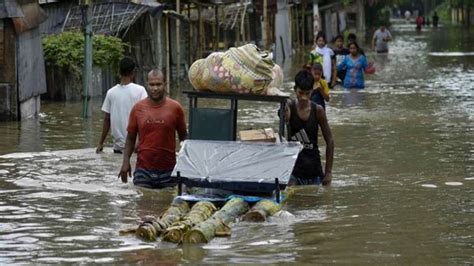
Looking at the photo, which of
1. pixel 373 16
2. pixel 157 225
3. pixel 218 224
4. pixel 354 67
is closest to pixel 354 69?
pixel 354 67

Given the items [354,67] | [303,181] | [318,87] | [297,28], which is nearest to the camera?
[303,181]

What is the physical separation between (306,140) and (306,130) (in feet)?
0.33

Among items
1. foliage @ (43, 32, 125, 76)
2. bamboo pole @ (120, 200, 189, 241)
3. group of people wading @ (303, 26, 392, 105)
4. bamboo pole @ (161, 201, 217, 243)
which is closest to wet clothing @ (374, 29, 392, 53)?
group of people wading @ (303, 26, 392, 105)

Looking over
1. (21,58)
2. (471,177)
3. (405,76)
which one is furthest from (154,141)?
(405,76)

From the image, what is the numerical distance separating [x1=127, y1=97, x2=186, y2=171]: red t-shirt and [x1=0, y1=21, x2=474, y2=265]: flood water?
39 centimetres

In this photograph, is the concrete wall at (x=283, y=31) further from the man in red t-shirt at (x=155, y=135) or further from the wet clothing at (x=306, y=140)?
the man in red t-shirt at (x=155, y=135)

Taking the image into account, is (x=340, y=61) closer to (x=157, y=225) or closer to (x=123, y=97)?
(x=123, y=97)

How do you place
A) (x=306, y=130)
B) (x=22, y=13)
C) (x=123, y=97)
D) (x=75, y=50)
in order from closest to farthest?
(x=306, y=130) < (x=123, y=97) < (x=22, y=13) < (x=75, y=50)

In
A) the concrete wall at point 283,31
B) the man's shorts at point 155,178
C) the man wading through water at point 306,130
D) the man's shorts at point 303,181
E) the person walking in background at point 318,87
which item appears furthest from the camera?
the concrete wall at point 283,31

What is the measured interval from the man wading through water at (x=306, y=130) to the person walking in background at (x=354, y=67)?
12.8m

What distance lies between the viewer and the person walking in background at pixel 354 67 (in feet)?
79.5

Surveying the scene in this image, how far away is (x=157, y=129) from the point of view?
424 inches

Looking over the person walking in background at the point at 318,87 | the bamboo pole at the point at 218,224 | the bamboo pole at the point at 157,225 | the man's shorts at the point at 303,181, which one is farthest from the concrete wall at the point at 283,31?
the bamboo pole at the point at 157,225

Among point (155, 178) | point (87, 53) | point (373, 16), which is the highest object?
point (373, 16)
